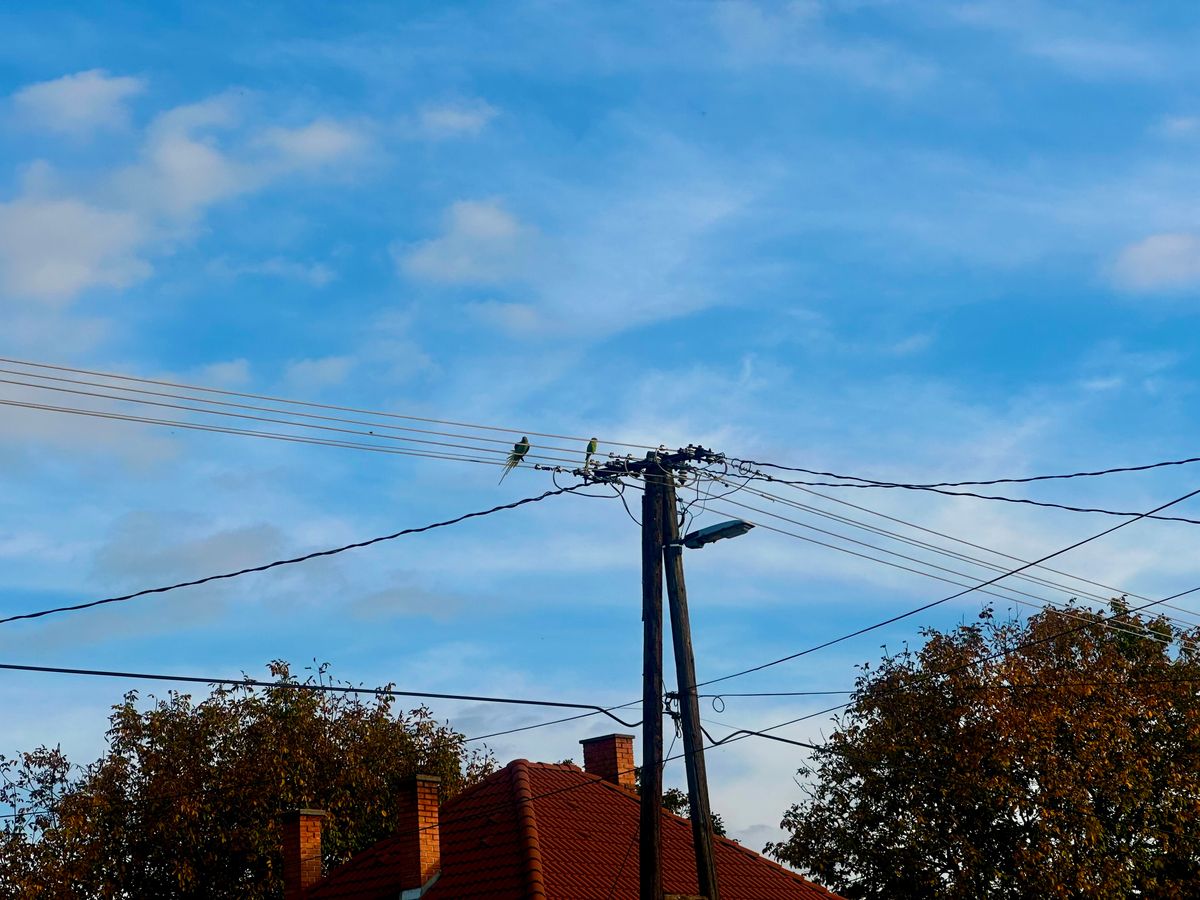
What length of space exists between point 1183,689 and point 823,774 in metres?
9.09

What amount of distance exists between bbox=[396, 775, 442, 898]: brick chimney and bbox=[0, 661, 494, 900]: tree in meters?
10.9

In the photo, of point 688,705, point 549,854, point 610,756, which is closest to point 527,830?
point 549,854

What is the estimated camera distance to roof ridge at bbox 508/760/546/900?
19281 mm

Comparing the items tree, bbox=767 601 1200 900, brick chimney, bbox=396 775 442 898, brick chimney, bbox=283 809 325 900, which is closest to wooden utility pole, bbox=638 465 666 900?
brick chimney, bbox=396 775 442 898

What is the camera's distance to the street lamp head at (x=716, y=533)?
50.8 ft

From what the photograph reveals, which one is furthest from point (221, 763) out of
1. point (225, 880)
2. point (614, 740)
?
point (614, 740)

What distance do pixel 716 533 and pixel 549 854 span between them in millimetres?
7489

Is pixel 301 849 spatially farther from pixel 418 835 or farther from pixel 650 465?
pixel 650 465

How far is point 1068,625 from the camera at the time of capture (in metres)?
35.0

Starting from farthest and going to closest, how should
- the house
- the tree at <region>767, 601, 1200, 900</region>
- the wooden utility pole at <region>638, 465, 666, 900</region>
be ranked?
the tree at <region>767, 601, 1200, 900</region>
the house
the wooden utility pole at <region>638, 465, 666, 900</region>

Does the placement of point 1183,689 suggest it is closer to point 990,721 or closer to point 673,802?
point 990,721

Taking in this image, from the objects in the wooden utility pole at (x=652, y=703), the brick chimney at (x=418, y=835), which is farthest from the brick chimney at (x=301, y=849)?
the wooden utility pole at (x=652, y=703)

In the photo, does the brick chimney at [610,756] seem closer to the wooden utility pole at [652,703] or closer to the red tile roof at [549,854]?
the red tile roof at [549,854]

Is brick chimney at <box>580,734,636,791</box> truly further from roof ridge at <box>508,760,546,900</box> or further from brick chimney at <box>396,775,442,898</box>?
brick chimney at <box>396,775,442,898</box>
